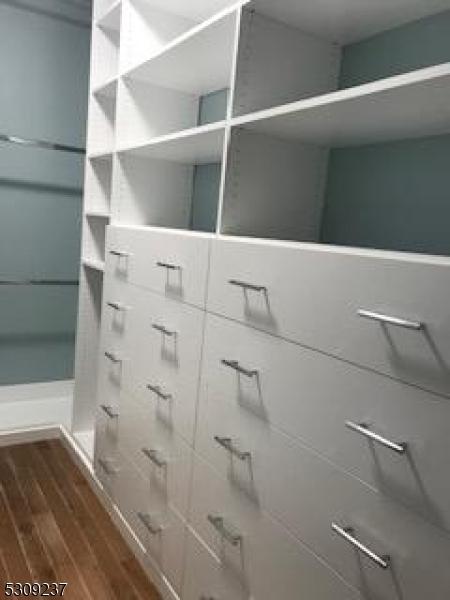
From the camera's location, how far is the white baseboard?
1.65 metres

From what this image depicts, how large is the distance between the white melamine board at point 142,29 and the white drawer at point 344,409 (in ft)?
4.21

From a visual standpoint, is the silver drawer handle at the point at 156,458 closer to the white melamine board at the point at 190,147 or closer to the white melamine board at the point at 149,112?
the white melamine board at the point at 190,147

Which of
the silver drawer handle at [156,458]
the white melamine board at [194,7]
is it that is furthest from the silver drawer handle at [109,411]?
the white melamine board at [194,7]

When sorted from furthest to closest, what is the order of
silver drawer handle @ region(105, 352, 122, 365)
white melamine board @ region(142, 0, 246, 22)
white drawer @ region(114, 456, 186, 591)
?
silver drawer handle @ region(105, 352, 122, 365) < white melamine board @ region(142, 0, 246, 22) < white drawer @ region(114, 456, 186, 591)

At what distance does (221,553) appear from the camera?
4.31 feet

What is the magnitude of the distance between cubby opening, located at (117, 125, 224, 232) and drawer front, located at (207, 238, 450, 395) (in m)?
0.83

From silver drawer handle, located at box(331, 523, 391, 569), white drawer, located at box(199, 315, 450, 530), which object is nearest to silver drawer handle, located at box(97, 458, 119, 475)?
white drawer, located at box(199, 315, 450, 530)

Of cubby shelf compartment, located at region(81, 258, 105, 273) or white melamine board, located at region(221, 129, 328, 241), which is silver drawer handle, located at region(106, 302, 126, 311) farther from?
white melamine board, located at region(221, 129, 328, 241)

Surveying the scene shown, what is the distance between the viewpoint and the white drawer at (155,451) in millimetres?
1497

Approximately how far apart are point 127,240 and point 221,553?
1.11 meters

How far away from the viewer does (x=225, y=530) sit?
128 centimetres

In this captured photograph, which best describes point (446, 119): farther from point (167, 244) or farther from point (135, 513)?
point (135, 513)

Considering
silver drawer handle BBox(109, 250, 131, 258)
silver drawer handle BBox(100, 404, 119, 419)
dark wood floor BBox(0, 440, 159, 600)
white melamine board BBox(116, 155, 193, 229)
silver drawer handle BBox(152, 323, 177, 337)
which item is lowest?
dark wood floor BBox(0, 440, 159, 600)

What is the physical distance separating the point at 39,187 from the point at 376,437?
263cm
